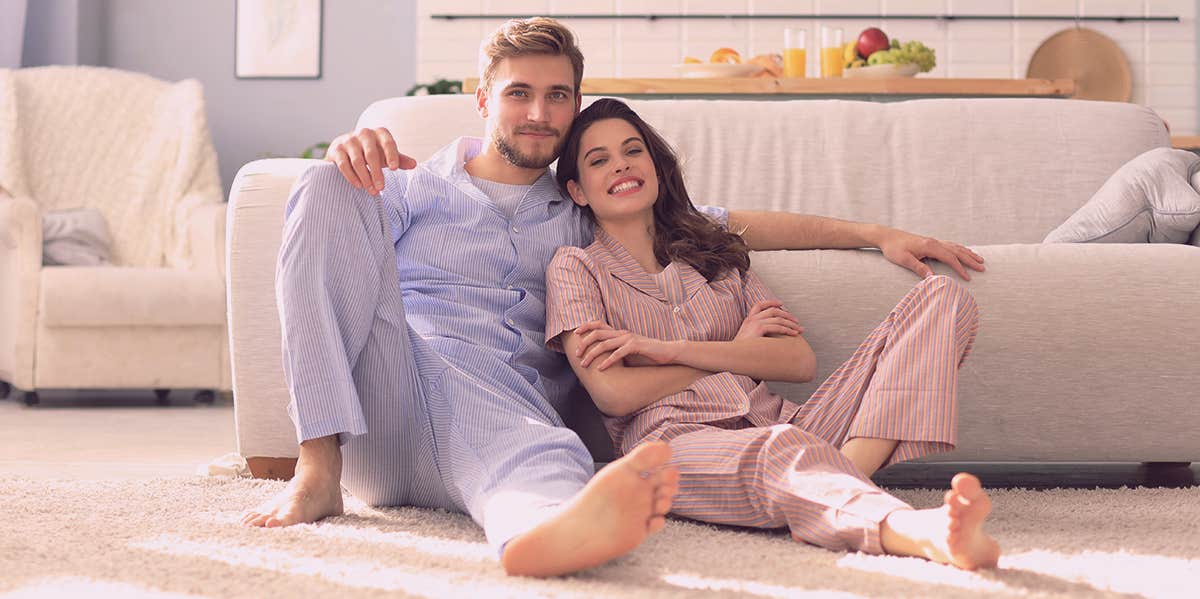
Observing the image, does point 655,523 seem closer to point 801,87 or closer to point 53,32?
point 801,87

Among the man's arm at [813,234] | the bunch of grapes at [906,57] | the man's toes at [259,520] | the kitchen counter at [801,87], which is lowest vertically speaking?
the man's toes at [259,520]

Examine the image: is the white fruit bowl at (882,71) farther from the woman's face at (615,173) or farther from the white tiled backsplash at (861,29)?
the woman's face at (615,173)

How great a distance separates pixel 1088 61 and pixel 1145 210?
141 inches

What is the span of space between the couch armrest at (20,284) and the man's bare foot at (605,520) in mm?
3100

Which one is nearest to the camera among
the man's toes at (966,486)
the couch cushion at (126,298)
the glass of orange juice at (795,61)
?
the man's toes at (966,486)

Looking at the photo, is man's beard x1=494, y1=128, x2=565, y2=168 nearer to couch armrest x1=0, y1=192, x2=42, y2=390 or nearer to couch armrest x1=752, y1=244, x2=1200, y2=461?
couch armrest x1=752, y1=244, x2=1200, y2=461

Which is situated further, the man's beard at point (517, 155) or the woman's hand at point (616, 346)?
the man's beard at point (517, 155)

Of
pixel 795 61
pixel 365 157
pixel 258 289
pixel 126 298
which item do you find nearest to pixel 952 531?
pixel 365 157

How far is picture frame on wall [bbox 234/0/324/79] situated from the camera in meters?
5.65

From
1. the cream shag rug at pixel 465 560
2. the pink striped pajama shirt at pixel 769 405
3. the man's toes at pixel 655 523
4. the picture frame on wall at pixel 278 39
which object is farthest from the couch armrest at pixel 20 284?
the man's toes at pixel 655 523

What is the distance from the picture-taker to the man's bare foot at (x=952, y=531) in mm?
1258

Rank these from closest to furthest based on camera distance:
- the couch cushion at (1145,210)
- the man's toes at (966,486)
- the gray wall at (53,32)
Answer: the man's toes at (966,486), the couch cushion at (1145,210), the gray wall at (53,32)

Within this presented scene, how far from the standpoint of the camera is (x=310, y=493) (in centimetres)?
168

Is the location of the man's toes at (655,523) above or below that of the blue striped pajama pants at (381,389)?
below
